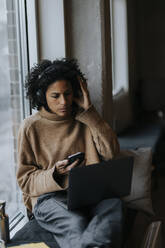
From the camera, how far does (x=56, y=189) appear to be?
6.62 feet

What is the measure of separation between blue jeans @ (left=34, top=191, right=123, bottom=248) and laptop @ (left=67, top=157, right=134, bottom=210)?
2.1 inches

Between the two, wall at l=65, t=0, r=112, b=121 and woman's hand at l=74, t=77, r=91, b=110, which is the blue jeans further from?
wall at l=65, t=0, r=112, b=121

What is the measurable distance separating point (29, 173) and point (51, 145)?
0.19m

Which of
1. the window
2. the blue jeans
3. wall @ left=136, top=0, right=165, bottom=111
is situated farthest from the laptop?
wall @ left=136, top=0, right=165, bottom=111

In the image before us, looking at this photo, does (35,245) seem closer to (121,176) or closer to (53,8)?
(121,176)

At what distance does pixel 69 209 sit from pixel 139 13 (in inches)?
156

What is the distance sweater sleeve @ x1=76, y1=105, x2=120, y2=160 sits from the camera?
219cm

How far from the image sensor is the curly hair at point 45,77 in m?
2.09

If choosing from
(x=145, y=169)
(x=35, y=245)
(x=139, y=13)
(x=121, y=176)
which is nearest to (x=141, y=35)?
(x=139, y=13)

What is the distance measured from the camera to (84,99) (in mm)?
2197

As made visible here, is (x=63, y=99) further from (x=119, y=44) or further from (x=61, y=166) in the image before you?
(x=119, y=44)

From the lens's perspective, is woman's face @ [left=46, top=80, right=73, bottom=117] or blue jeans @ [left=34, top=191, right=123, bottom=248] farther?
woman's face @ [left=46, top=80, right=73, bottom=117]

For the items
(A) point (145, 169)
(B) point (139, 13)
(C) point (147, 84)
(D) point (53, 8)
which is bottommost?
(A) point (145, 169)

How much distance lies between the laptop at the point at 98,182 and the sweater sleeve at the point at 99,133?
214 mm
